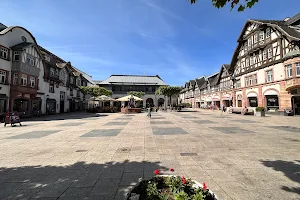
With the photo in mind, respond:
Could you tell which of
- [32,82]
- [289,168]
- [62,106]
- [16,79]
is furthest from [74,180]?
[62,106]

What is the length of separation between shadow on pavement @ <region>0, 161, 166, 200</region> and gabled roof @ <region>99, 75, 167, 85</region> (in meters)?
44.1

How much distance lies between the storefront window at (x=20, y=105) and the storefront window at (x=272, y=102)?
119ft

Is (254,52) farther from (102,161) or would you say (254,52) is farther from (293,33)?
A: (102,161)

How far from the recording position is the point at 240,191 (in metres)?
3.24

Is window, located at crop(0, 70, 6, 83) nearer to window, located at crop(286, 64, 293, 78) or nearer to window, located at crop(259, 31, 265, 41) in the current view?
window, located at crop(286, 64, 293, 78)

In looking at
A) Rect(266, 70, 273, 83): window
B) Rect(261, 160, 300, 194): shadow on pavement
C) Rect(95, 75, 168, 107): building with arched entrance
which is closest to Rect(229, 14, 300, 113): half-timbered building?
Rect(266, 70, 273, 83): window

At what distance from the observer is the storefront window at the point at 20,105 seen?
20.2 m

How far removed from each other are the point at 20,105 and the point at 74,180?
23490mm

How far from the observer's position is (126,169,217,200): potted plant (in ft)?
6.77

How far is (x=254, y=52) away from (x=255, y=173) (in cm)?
2900

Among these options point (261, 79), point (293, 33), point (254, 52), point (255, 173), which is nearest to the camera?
point (255, 173)

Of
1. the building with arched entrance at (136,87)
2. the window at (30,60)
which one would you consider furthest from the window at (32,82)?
the building with arched entrance at (136,87)

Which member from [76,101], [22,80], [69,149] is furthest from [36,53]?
[69,149]

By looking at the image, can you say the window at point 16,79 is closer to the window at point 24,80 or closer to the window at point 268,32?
the window at point 24,80
